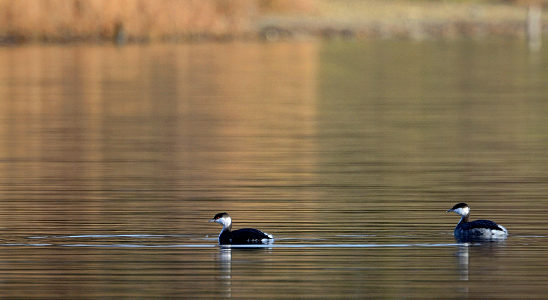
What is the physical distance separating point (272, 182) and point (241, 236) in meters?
6.00

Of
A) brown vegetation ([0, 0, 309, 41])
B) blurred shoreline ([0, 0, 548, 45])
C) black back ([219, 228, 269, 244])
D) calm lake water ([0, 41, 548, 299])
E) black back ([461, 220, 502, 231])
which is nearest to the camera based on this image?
calm lake water ([0, 41, 548, 299])

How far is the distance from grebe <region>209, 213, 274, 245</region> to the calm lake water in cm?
10

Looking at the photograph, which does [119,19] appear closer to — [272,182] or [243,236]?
[272,182]

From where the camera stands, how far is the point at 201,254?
15.0m

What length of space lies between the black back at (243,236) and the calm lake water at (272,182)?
0.33 ft

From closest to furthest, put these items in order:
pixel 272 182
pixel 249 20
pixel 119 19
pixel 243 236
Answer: pixel 243 236 → pixel 272 182 → pixel 119 19 → pixel 249 20

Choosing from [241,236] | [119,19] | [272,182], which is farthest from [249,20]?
[241,236]

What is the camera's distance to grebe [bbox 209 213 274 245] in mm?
14922

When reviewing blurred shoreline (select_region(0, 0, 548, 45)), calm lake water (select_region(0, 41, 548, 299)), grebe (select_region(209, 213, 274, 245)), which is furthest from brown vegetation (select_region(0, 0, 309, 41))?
grebe (select_region(209, 213, 274, 245))

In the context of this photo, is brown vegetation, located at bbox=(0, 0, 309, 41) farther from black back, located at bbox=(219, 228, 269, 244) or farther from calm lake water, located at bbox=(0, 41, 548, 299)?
black back, located at bbox=(219, 228, 269, 244)

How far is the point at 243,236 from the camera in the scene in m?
15.0

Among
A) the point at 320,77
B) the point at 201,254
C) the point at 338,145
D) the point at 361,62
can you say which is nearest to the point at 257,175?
the point at 338,145

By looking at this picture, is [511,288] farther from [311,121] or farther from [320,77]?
[320,77]

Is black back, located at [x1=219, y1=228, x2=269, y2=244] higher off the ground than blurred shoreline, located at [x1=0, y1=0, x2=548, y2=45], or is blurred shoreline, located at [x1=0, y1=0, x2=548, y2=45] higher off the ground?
blurred shoreline, located at [x1=0, y1=0, x2=548, y2=45]
